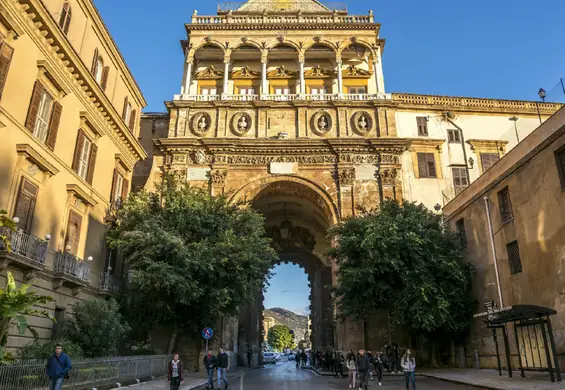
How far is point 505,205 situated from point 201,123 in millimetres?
19016

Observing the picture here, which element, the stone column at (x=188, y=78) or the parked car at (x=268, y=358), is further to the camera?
the parked car at (x=268, y=358)

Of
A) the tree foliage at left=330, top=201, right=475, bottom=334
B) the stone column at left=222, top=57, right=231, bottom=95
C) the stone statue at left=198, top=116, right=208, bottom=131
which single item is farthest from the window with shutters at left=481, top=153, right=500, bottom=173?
the stone statue at left=198, top=116, right=208, bottom=131

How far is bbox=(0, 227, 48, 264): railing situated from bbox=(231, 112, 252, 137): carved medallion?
16320 mm

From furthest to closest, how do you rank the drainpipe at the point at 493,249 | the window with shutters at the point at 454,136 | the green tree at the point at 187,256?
the window with shutters at the point at 454,136 < the green tree at the point at 187,256 < the drainpipe at the point at 493,249

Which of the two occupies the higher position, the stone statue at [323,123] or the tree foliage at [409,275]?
the stone statue at [323,123]

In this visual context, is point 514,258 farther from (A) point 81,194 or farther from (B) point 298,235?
(B) point 298,235

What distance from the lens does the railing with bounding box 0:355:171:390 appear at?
9.45 m

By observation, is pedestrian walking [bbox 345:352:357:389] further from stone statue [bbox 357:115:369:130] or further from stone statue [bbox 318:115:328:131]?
stone statue [bbox 357:115:369:130]

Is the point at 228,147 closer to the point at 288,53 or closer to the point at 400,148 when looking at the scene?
the point at 288,53

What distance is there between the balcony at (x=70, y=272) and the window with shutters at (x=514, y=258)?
1606 cm

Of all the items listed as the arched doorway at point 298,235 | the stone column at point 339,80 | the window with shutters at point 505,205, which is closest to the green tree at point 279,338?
the arched doorway at point 298,235

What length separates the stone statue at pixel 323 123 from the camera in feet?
94.1

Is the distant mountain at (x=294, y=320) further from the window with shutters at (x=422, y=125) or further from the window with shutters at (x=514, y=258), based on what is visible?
the window with shutters at (x=514, y=258)

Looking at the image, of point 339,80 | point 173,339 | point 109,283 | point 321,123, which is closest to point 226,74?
point 321,123
